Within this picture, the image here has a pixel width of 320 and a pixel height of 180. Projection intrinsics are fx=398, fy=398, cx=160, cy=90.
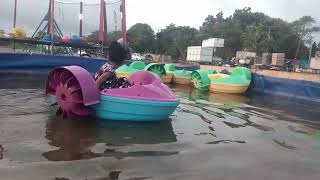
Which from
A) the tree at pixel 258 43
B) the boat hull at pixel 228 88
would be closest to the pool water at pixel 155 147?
the boat hull at pixel 228 88

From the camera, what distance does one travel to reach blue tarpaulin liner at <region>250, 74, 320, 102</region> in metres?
14.2

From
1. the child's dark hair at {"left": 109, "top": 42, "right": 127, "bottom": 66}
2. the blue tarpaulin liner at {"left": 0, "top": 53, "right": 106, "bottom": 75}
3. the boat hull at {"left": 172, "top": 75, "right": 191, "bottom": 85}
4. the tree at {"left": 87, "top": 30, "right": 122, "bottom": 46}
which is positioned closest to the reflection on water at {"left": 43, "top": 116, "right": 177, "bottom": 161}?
the child's dark hair at {"left": 109, "top": 42, "right": 127, "bottom": 66}

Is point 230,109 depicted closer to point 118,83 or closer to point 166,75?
point 118,83

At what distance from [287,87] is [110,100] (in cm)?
1013

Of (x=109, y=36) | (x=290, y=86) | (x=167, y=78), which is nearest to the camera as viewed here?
(x=290, y=86)

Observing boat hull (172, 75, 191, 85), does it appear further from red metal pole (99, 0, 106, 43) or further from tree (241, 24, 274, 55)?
tree (241, 24, 274, 55)

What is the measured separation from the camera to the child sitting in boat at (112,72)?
7.32m

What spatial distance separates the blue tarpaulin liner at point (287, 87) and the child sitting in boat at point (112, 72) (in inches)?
352

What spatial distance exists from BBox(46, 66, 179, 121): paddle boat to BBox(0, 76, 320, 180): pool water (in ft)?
0.59

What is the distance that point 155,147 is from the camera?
5.68m

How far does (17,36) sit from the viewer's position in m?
18.7

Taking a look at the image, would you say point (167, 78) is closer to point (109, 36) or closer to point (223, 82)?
point (223, 82)

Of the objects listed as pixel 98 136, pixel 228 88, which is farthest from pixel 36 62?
pixel 98 136

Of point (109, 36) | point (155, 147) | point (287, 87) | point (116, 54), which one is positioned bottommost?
point (155, 147)
